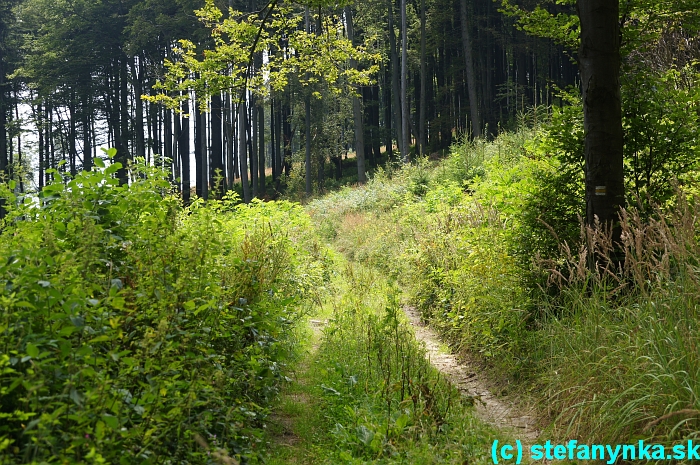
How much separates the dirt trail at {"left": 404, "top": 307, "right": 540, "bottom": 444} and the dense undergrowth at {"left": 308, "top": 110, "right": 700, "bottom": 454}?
0.20m

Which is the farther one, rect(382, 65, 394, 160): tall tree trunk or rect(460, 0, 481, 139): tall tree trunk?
rect(382, 65, 394, 160): tall tree trunk

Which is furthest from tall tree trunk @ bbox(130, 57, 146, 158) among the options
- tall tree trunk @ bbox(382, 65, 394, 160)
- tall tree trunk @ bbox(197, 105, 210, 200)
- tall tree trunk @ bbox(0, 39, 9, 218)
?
tall tree trunk @ bbox(382, 65, 394, 160)

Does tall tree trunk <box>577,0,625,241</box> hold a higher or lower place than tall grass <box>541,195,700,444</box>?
higher

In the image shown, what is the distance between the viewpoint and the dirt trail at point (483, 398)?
478 centimetres

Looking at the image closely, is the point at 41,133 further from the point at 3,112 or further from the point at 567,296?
the point at 567,296

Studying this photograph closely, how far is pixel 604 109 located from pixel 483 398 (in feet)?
10.2

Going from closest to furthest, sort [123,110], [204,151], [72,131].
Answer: [204,151] < [123,110] < [72,131]

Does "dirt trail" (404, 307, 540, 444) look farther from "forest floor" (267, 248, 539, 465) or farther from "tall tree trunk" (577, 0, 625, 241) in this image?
"tall tree trunk" (577, 0, 625, 241)

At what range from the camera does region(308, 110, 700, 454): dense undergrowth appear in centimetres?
370

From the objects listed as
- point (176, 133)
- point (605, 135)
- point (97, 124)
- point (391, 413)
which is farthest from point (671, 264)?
point (97, 124)

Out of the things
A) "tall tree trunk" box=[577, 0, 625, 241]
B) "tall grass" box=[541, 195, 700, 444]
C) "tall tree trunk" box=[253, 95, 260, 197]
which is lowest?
"tall grass" box=[541, 195, 700, 444]

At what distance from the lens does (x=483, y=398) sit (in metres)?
5.68

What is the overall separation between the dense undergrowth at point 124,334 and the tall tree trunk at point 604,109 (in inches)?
134

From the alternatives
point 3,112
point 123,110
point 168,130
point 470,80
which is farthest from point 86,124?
point 470,80
